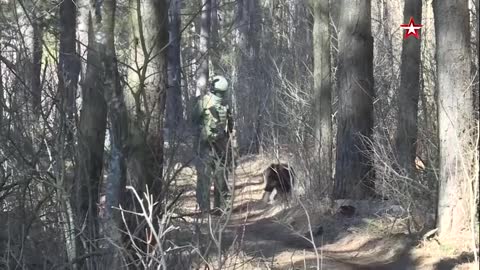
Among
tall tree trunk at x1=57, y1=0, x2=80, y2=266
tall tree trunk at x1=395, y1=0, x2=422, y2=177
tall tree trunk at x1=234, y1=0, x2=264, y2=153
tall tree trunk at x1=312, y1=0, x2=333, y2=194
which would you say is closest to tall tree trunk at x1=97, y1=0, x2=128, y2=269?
tall tree trunk at x1=57, y1=0, x2=80, y2=266

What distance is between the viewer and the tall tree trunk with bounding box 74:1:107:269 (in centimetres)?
650

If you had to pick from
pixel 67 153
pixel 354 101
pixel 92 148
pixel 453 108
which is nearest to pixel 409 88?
pixel 354 101

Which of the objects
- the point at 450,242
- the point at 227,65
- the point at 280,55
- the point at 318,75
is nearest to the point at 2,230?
the point at 450,242

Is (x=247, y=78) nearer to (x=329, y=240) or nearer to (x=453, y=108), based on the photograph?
(x=329, y=240)

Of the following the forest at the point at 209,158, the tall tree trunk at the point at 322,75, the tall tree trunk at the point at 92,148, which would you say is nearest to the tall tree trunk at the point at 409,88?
the forest at the point at 209,158

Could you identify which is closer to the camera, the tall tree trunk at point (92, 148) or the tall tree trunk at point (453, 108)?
the tall tree trunk at point (92, 148)

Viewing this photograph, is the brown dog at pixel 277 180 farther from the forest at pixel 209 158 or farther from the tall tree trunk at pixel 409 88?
the tall tree trunk at pixel 409 88

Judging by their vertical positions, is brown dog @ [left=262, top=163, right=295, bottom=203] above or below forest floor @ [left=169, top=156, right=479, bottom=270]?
above

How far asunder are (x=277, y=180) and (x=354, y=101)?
2.67 metres

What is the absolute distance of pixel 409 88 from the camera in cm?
1185

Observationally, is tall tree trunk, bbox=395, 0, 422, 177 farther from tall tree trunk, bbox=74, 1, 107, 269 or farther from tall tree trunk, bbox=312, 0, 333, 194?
tall tree trunk, bbox=74, 1, 107, 269

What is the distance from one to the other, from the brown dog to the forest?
0.11 feet

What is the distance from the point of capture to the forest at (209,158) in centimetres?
654

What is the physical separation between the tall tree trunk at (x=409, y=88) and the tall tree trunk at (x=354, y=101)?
481mm
